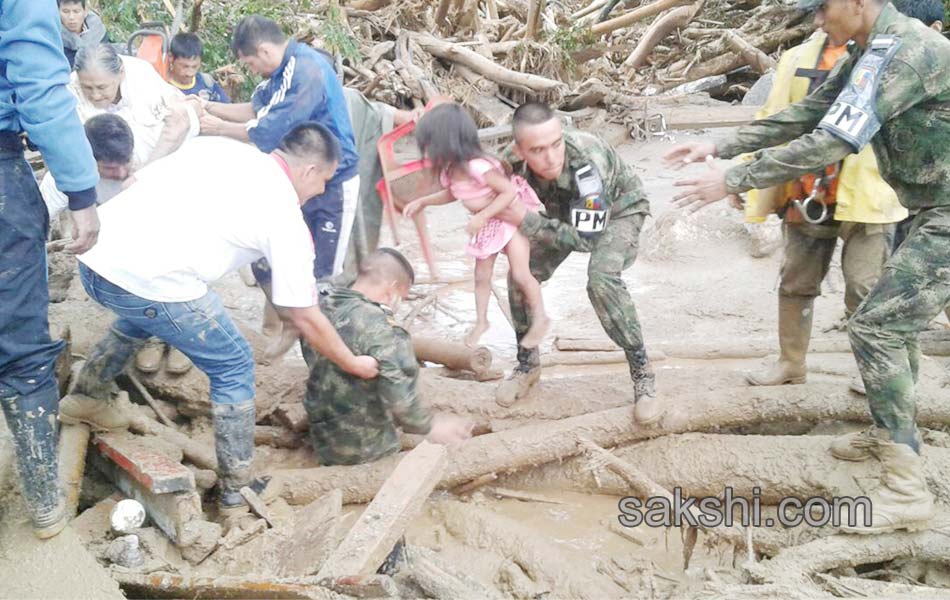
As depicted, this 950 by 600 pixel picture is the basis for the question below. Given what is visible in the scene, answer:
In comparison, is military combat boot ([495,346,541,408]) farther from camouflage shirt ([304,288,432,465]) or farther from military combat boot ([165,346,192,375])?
military combat boot ([165,346,192,375])

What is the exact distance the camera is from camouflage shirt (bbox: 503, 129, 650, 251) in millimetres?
3848

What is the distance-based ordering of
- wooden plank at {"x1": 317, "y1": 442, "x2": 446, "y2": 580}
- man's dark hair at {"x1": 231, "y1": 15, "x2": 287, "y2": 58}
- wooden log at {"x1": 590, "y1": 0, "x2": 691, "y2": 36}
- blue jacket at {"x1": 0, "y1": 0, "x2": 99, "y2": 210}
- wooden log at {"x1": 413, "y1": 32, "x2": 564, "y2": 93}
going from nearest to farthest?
blue jacket at {"x1": 0, "y1": 0, "x2": 99, "y2": 210} < wooden plank at {"x1": 317, "y1": 442, "x2": 446, "y2": 580} < man's dark hair at {"x1": 231, "y1": 15, "x2": 287, "y2": 58} < wooden log at {"x1": 413, "y1": 32, "x2": 564, "y2": 93} < wooden log at {"x1": 590, "y1": 0, "x2": 691, "y2": 36}

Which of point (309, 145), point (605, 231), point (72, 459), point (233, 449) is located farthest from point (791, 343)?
point (72, 459)

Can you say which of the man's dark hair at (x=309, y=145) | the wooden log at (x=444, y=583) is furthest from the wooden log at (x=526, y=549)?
the man's dark hair at (x=309, y=145)

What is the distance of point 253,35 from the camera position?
14.5 feet

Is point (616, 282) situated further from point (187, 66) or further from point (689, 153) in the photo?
point (187, 66)

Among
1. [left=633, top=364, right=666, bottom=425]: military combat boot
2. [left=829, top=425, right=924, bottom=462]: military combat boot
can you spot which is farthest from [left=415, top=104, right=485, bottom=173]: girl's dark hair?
[left=829, top=425, right=924, bottom=462]: military combat boot

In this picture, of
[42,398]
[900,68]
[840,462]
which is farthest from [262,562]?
[900,68]

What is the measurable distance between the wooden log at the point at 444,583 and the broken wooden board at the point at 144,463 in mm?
920

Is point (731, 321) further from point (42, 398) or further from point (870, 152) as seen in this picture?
point (42, 398)

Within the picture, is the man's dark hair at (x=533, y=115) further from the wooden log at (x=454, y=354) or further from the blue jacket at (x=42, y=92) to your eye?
the blue jacket at (x=42, y=92)

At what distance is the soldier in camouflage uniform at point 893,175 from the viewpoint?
3006mm

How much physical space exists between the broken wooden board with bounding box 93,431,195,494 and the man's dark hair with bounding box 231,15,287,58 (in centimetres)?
226

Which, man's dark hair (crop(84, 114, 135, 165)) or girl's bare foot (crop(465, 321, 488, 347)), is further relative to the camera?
girl's bare foot (crop(465, 321, 488, 347))
